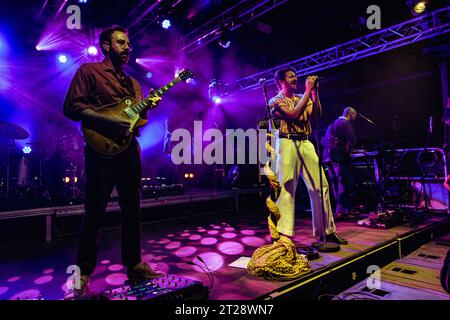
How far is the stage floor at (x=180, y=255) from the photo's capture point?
2.46 metres

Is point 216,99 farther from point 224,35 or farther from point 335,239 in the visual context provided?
point 335,239

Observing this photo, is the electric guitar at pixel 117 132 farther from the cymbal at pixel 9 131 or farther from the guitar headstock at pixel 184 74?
the cymbal at pixel 9 131

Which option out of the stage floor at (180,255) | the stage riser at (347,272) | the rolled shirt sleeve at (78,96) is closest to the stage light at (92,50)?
the stage floor at (180,255)

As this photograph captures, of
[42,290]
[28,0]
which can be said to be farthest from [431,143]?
[28,0]

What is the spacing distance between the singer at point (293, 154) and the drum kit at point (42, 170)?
17.2ft

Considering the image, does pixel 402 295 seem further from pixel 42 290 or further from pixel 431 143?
pixel 431 143

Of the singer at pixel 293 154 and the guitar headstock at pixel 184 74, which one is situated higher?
the guitar headstock at pixel 184 74

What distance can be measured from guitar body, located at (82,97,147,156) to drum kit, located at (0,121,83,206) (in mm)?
5014

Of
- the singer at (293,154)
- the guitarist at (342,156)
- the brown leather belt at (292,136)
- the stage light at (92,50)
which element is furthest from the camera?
the stage light at (92,50)

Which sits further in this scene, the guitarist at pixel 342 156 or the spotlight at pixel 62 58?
the spotlight at pixel 62 58

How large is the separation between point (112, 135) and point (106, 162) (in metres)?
0.22

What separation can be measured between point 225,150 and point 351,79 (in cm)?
514

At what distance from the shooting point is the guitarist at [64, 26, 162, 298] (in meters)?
2.13

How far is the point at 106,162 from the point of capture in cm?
219
